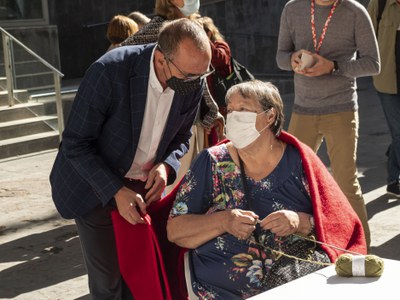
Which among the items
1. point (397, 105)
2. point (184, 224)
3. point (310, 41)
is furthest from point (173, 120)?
point (397, 105)

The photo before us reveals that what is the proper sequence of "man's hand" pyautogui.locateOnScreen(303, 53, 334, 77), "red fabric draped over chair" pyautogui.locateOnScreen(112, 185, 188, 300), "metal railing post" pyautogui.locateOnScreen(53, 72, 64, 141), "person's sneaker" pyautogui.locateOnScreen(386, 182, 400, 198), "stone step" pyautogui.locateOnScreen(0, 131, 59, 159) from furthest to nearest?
"metal railing post" pyautogui.locateOnScreen(53, 72, 64, 141) < "stone step" pyautogui.locateOnScreen(0, 131, 59, 159) < "person's sneaker" pyautogui.locateOnScreen(386, 182, 400, 198) < "man's hand" pyautogui.locateOnScreen(303, 53, 334, 77) < "red fabric draped over chair" pyautogui.locateOnScreen(112, 185, 188, 300)

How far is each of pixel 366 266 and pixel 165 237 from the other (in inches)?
42.9

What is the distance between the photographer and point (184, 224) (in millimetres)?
3648

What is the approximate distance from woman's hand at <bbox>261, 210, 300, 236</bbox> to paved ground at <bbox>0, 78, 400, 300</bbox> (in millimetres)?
2152

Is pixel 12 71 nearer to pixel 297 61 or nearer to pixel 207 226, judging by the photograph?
pixel 297 61

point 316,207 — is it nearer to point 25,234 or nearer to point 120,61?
point 120,61

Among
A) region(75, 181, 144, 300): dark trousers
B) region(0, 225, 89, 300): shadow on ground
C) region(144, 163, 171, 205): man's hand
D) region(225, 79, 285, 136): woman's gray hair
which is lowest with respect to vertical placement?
region(0, 225, 89, 300): shadow on ground

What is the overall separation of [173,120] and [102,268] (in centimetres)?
74

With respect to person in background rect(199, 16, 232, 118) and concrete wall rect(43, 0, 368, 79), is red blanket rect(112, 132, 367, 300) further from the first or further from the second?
concrete wall rect(43, 0, 368, 79)

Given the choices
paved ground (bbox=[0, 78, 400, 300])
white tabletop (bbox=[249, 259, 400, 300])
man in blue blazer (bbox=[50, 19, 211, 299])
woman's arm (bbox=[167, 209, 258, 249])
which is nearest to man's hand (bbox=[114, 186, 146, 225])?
man in blue blazer (bbox=[50, 19, 211, 299])

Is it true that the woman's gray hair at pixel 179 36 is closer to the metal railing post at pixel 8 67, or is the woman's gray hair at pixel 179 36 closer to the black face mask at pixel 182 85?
the black face mask at pixel 182 85

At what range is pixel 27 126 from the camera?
10805 millimetres

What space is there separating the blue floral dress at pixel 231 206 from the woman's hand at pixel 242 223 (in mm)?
137

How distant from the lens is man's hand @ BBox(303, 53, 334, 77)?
5.24m
